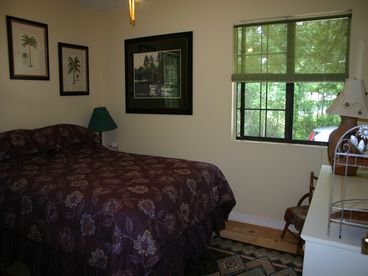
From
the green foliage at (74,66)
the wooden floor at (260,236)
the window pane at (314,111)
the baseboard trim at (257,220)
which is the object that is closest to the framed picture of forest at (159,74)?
the green foliage at (74,66)

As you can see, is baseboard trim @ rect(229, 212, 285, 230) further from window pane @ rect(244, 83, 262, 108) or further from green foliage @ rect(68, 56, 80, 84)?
green foliage @ rect(68, 56, 80, 84)

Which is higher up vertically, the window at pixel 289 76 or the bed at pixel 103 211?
the window at pixel 289 76

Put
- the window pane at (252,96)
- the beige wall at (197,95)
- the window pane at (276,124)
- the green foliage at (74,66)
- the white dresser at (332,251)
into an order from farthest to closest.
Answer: the green foliage at (74,66) → the window pane at (252,96) → the window pane at (276,124) → the beige wall at (197,95) → the white dresser at (332,251)

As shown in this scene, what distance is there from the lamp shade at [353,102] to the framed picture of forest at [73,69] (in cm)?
308

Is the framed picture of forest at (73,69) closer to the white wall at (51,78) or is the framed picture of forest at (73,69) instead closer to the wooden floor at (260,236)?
the white wall at (51,78)

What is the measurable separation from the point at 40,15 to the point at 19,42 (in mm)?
431

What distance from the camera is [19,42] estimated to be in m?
3.22

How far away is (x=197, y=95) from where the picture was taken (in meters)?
3.59

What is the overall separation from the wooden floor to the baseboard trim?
2.1 inches

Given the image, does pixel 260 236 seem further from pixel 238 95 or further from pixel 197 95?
pixel 197 95

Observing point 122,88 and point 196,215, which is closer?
point 196,215

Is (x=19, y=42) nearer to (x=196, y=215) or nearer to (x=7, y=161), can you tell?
(x=7, y=161)

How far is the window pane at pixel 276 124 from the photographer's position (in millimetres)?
3232

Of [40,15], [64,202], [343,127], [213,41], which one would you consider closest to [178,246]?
[64,202]
